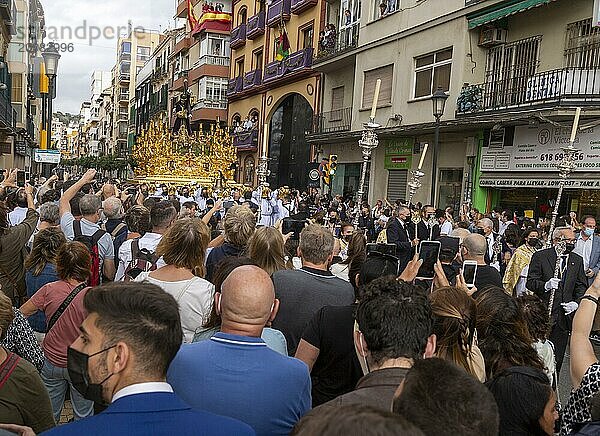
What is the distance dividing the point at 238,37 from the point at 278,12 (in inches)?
281

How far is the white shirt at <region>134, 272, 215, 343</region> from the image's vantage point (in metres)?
4.04

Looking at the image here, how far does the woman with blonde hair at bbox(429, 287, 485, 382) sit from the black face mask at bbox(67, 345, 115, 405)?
5.84 feet

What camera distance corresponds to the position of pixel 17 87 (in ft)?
129

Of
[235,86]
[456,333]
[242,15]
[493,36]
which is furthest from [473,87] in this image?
[242,15]

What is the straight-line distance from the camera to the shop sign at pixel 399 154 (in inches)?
879

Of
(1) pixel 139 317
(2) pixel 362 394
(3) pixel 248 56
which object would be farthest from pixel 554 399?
(3) pixel 248 56

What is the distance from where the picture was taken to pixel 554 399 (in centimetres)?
303

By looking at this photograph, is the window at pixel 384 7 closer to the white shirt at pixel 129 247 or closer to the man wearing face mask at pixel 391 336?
the white shirt at pixel 129 247

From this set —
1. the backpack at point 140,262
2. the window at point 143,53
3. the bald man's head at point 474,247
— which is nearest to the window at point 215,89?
the backpack at point 140,262

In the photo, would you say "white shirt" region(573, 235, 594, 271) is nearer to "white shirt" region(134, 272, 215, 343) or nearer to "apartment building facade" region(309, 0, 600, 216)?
"apartment building facade" region(309, 0, 600, 216)

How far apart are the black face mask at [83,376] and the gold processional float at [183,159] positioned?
17.5 meters

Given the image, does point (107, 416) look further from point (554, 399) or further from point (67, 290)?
point (67, 290)

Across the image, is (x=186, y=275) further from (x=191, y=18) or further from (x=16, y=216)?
(x=191, y=18)

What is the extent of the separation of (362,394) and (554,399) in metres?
1.19
